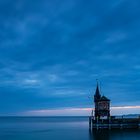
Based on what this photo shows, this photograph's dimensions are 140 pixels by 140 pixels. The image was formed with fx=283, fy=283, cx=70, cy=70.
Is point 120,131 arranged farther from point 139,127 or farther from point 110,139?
point 110,139

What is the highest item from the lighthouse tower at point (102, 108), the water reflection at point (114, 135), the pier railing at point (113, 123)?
the lighthouse tower at point (102, 108)

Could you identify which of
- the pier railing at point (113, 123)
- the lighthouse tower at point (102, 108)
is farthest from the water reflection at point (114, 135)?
the lighthouse tower at point (102, 108)

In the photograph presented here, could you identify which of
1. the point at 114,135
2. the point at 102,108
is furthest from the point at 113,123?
the point at 114,135

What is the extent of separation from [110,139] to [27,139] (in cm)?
1727

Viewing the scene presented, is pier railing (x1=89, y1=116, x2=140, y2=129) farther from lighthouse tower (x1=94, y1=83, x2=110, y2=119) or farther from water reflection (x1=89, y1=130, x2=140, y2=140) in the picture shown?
water reflection (x1=89, y1=130, x2=140, y2=140)

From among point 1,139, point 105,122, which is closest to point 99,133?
point 105,122

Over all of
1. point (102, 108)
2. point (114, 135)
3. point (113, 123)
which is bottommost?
point (114, 135)

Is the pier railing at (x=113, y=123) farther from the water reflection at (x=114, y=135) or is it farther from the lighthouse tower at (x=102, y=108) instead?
the water reflection at (x=114, y=135)

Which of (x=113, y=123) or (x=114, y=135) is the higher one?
(x=113, y=123)

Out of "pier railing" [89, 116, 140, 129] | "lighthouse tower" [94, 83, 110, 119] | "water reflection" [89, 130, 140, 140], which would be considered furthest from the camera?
"lighthouse tower" [94, 83, 110, 119]

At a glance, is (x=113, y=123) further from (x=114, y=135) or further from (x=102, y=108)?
(x=114, y=135)

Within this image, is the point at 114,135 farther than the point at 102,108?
No

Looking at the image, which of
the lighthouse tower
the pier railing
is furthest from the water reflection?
the lighthouse tower

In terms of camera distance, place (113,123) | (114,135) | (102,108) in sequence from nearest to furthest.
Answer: (114,135) < (113,123) < (102,108)
